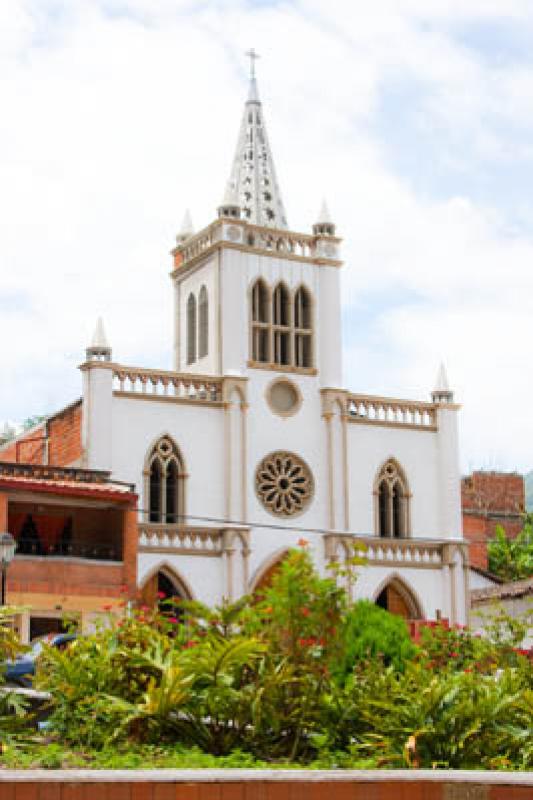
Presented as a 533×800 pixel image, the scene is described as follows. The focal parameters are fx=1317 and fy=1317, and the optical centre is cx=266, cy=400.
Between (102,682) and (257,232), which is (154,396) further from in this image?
(102,682)

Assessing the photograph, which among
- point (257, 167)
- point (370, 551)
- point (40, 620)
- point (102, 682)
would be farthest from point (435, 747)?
point (257, 167)

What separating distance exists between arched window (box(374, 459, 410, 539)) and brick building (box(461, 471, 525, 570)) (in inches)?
458

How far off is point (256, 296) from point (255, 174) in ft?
16.9

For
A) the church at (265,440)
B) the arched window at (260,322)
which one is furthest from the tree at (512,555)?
the arched window at (260,322)

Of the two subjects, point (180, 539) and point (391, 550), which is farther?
point (391, 550)

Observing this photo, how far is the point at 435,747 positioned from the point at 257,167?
3228cm

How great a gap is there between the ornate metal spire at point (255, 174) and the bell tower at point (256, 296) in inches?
2.6

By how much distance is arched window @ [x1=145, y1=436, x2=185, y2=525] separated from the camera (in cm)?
3359

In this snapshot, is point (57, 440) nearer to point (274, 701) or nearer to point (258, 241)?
point (258, 241)

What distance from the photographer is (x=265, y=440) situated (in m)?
35.5

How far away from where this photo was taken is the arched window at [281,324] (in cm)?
3678

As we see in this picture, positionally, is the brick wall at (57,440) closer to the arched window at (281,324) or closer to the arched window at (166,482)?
the arched window at (166,482)

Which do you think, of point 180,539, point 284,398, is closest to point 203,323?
point 284,398

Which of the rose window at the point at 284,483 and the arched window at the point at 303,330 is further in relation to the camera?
the arched window at the point at 303,330
